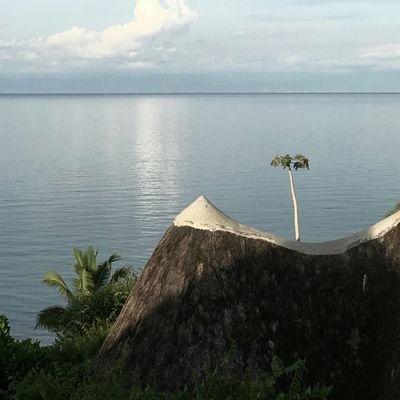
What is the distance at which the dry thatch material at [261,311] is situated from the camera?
1438cm

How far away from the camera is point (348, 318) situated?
14992 mm

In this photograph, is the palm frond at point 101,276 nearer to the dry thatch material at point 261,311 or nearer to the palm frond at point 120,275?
the palm frond at point 120,275

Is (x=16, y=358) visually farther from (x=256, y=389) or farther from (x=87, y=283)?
(x=87, y=283)

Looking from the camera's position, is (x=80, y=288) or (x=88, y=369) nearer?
(x=88, y=369)

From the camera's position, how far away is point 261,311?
575 inches

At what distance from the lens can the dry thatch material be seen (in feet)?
47.2

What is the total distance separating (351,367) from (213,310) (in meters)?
2.46

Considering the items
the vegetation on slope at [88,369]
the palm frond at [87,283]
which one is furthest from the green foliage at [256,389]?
the palm frond at [87,283]

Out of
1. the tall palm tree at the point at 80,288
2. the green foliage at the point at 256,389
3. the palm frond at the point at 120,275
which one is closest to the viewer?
the green foliage at the point at 256,389

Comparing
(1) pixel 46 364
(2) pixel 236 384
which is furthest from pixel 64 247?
(2) pixel 236 384

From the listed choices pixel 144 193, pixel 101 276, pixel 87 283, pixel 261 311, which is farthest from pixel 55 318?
pixel 144 193

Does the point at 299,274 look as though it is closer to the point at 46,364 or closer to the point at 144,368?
the point at 144,368

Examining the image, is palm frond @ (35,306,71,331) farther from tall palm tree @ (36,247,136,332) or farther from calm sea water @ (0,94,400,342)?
calm sea water @ (0,94,400,342)

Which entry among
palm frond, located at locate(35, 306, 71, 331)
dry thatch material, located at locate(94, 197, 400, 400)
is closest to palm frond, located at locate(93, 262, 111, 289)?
palm frond, located at locate(35, 306, 71, 331)
